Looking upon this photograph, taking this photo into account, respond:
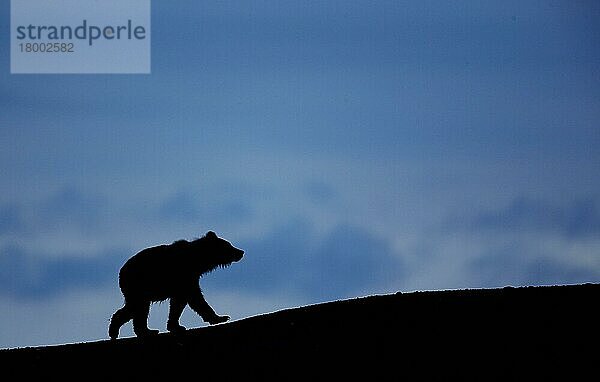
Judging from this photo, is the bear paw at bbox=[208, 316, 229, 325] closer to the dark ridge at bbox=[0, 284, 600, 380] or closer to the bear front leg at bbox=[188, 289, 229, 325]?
the bear front leg at bbox=[188, 289, 229, 325]

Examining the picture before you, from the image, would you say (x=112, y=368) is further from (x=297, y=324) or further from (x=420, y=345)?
(x=420, y=345)

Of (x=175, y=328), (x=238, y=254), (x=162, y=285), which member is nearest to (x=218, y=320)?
(x=175, y=328)

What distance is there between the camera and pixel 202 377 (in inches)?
732

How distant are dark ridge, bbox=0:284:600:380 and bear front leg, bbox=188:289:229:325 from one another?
90cm

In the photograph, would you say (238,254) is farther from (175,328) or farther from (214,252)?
(175,328)

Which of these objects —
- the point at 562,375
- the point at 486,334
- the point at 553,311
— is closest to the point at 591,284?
the point at 553,311

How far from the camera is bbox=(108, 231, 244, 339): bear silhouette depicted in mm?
22531

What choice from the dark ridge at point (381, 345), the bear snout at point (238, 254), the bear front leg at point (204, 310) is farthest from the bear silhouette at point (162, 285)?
the bear snout at point (238, 254)

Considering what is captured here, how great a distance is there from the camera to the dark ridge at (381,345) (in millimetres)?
18500

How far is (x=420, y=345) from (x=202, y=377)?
4.04 m

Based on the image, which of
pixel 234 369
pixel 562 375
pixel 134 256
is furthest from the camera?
pixel 134 256

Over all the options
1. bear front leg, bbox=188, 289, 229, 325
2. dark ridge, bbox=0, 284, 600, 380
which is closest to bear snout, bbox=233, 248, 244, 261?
bear front leg, bbox=188, 289, 229, 325

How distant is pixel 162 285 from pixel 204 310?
1.15 m

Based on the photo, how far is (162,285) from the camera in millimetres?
22750
